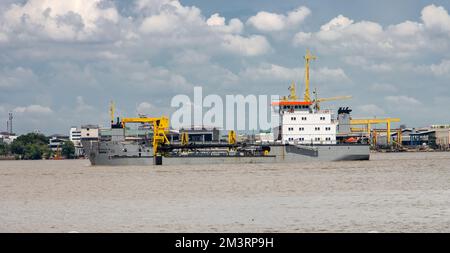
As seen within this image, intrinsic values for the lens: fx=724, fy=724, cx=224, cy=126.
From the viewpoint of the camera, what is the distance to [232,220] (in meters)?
25.5

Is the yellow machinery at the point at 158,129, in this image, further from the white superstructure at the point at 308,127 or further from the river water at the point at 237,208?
the river water at the point at 237,208

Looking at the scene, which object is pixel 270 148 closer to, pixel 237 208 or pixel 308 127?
pixel 308 127

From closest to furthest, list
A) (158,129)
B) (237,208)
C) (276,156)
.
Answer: (237,208) → (276,156) → (158,129)

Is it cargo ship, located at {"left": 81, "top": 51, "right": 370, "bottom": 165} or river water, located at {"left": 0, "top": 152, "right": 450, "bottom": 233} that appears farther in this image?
cargo ship, located at {"left": 81, "top": 51, "right": 370, "bottom": 165}

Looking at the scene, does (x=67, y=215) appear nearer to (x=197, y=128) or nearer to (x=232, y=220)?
(x=232, y=220)

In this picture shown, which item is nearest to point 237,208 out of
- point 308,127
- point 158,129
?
point 308,127

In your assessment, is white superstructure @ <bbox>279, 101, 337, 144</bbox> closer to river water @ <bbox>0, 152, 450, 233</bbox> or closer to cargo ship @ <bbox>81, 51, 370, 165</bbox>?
cargo ship @ <bbox>81, 51, 370, 165</bbox>

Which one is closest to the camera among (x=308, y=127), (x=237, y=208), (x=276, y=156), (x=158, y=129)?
(x=237, y=208)

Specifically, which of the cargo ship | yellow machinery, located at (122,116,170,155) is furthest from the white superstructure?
yellow machinery, located at (122,116,170,155)

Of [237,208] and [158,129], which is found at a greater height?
[158,129]

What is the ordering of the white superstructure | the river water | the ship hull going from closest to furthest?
the river water, the ship hull, the white superstructure

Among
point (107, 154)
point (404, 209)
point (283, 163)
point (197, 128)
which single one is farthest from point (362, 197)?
point (197, 128)
